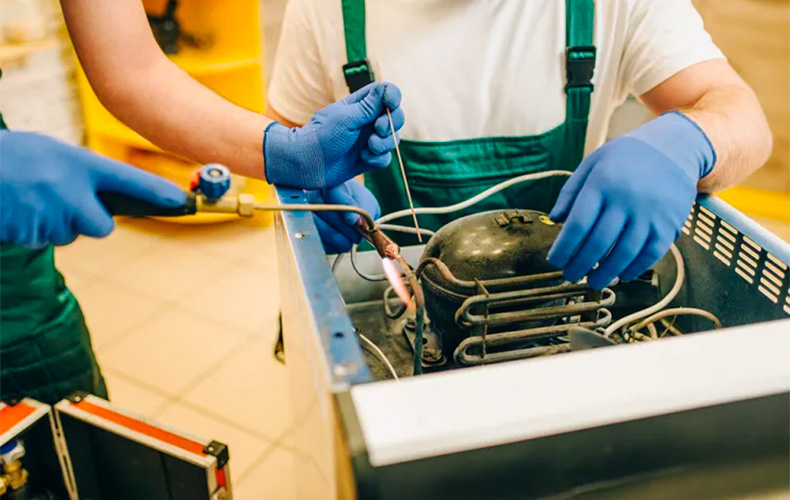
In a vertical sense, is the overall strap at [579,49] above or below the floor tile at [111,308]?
above

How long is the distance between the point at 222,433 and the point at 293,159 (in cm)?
97

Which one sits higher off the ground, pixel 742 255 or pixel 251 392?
pixel 742 255

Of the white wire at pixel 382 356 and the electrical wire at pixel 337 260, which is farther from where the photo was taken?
the electrical wire at pixel 337 260

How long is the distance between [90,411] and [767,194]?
8.81 ft

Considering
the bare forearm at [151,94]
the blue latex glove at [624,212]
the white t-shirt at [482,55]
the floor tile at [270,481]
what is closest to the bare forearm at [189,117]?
the bare forearm at [151,94]

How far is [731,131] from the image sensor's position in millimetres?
1004

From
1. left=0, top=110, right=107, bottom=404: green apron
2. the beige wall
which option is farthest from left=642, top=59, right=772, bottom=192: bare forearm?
the beige wall

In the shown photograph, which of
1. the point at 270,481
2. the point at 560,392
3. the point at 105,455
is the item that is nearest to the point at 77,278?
the point at 270,481

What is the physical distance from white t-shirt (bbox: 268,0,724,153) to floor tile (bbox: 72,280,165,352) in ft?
4.10

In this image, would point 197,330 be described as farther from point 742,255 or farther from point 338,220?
point 742,255

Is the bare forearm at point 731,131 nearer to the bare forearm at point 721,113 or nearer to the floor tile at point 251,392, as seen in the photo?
the bare forearm at point 721,113

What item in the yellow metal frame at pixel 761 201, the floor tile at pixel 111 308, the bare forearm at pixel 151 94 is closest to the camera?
the bare forearm at pixel 151 94

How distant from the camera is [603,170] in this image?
818 millimetres

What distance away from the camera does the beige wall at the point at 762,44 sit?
2443 mm
